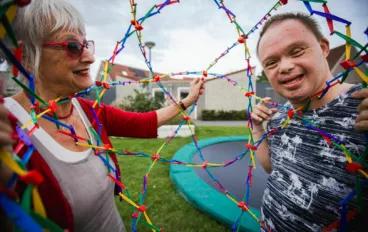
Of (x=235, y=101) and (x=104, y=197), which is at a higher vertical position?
(x=235, y=101)

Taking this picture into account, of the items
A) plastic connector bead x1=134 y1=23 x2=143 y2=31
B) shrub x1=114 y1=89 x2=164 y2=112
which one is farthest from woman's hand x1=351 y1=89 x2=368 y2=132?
shrub x1=114 y1=89 x2=164 y2=112

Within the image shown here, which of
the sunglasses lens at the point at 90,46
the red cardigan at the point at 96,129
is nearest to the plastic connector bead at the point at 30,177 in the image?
the red cardigan at the point at 96,129

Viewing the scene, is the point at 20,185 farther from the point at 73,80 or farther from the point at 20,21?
the point at 20,21

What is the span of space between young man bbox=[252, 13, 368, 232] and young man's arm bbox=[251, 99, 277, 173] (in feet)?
0.49

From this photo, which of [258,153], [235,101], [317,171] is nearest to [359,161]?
[317,171]

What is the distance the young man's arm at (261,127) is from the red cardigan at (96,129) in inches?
24.5

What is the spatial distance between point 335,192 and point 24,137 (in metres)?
1.03

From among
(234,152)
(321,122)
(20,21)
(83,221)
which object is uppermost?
(20,21)

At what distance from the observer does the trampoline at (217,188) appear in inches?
66.2

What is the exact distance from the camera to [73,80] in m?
0.81

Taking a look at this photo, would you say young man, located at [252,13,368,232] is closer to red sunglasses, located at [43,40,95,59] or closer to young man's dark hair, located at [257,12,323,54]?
young man's dark hair, located at [257,12,323,54]

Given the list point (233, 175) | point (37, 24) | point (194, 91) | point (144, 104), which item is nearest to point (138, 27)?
point (37, 24)

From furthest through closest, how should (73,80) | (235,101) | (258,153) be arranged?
(235,101)
(258,153)
(73,80)

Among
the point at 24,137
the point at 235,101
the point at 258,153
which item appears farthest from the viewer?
the point at 235,101
